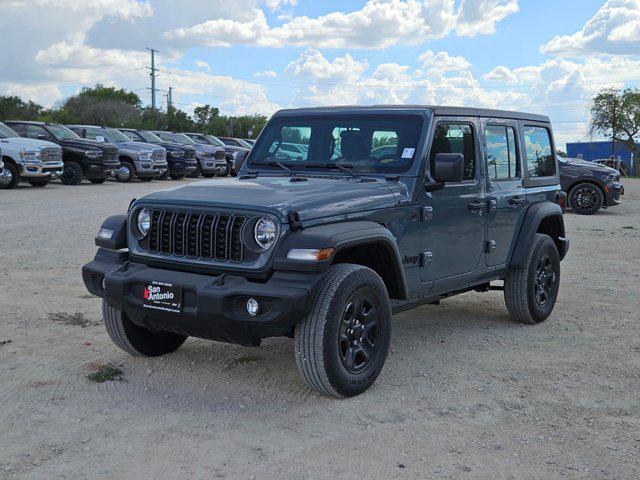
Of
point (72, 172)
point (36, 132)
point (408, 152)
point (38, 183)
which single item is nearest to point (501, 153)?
point (408, 152)

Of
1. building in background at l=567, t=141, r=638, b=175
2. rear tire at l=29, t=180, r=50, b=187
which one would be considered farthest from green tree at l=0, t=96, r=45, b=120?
building in background at l=567, t=141, r=638, b=175

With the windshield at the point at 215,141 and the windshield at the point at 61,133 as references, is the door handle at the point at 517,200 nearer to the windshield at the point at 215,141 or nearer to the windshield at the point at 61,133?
the windshield at the point at 61,133

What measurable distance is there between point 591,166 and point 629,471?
50.3ft

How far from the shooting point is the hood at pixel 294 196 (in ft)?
15.3

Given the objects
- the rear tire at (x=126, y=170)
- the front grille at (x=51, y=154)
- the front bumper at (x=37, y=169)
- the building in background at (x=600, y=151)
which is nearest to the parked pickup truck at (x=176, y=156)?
the rear tire at (x=126, y=170)

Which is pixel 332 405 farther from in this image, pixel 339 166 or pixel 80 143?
pixel 80 143

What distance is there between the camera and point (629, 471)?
3.93 meters

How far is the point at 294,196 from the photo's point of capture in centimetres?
479

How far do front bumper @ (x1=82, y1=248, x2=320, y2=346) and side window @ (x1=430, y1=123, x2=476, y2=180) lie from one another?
1.80 m

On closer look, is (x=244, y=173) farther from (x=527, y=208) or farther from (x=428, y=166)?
(x=527, y=208)

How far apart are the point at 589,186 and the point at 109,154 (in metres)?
12.9

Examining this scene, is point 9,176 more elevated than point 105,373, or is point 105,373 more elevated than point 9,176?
point 9,176

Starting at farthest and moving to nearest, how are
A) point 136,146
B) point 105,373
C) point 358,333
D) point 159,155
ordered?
point 159,155 < point 136,146 < point 105,373 < point 358,333

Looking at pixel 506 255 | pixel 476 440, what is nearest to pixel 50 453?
pixel 476 440
